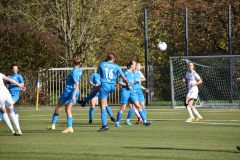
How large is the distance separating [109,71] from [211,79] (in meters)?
21.0

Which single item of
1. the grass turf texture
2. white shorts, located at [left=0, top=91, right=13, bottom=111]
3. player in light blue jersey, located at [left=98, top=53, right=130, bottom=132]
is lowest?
the grass turf texture

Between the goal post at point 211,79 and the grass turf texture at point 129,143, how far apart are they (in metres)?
15.8

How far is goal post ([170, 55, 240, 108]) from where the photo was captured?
40.6 meters

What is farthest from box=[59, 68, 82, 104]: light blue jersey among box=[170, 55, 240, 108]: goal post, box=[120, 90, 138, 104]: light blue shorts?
box=[170, 55, 240, 108]: goal post

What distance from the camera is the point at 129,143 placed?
695 inches

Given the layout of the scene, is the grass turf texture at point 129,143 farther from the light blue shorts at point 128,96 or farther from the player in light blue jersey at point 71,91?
the light blue shorts at point 128,96

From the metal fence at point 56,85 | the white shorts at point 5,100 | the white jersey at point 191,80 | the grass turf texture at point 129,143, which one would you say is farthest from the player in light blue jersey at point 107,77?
the metal fence at point 56,85

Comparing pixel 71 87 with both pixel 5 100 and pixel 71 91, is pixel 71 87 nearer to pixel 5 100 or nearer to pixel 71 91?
pixel 71 91

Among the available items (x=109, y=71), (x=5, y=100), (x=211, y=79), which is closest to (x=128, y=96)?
(x=109, y=71)

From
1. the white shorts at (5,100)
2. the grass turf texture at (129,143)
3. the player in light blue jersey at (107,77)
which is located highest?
the player in light blue jersey at (107,77)

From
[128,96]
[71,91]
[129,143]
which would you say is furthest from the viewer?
[128,96]

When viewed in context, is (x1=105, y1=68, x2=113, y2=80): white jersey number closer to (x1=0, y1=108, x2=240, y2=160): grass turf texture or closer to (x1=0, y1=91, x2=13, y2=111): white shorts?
(x1=0, y1=108, x2=240, y2=160): grass turf texture

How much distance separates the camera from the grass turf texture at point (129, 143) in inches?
588

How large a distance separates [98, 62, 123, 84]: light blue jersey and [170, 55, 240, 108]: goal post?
17.2m
